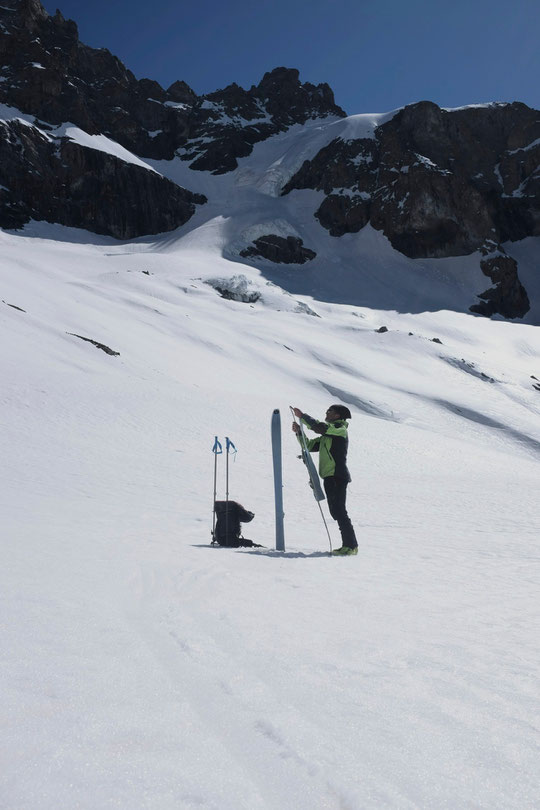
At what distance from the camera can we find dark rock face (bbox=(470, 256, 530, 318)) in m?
83.4

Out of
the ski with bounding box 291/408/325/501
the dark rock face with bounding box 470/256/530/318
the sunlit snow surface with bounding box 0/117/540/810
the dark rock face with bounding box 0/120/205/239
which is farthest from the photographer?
the dark rock face with bounding box 470/256/530/318

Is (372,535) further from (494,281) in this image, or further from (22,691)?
(494,281)

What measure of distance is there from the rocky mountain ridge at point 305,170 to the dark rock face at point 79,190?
0.18 meters

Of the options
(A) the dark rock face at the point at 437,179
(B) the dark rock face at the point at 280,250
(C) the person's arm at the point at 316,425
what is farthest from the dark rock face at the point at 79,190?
(C) the person's arm at the point at 316,425

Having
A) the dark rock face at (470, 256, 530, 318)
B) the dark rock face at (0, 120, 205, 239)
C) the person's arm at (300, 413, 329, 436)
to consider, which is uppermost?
the dark rock face at (0, 120, 205, 239)

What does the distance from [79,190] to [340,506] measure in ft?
299

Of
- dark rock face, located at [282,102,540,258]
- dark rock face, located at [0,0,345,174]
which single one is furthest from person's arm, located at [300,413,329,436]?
dark rock face, located at [0,0,345,174]

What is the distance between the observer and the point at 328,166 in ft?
327

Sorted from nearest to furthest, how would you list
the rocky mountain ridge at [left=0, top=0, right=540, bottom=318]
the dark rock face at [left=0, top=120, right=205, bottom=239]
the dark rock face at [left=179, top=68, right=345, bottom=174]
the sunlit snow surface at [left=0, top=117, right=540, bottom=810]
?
1. the sunlit snow surface at [left=0, top=117, right=540, bottom=810]
2. the dark rock face at [left=0, top=120, right=205, bottom=239]
3. the rocky mountain ridge at [left=0, top=0, right=540, bottom=318]
4. the dark rock face at [left=179, top=68, right=345, bottom=174]

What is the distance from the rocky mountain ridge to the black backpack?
7288 centimetres

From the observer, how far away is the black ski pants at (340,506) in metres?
6.73

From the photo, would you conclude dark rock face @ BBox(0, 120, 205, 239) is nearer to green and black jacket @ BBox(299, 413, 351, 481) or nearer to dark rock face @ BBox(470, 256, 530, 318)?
dark rock face @ BBox(470, 256, 530, 318)

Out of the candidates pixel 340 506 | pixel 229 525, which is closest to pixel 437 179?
pixel 340 506

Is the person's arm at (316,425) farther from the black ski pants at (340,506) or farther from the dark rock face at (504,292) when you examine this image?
the dark rock face at (504,292)
